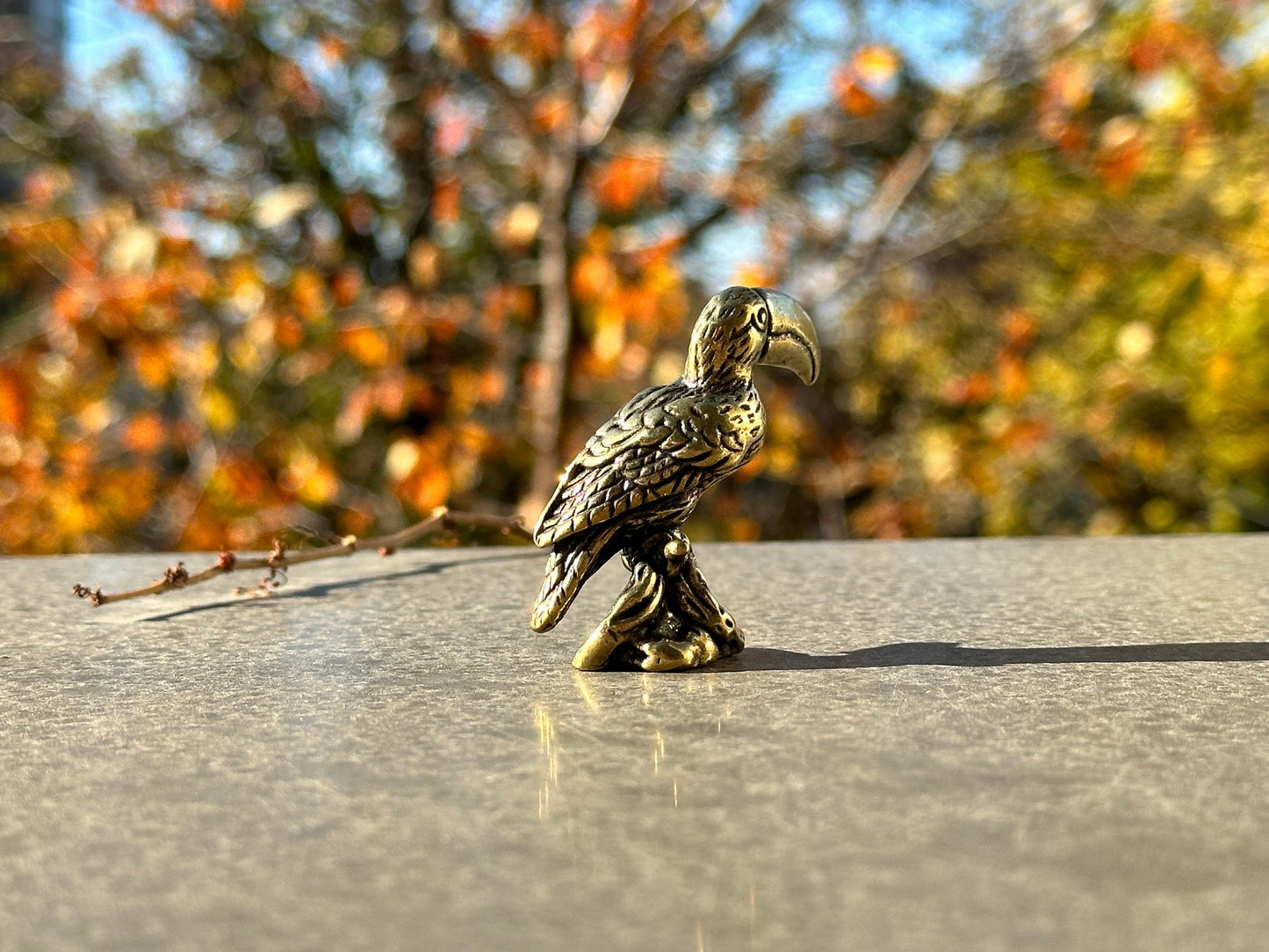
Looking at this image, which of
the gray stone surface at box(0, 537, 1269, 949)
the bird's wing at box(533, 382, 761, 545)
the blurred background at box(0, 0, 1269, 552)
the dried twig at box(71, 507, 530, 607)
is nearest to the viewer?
the gray stone surface at box(0, 537, 1269, 949)

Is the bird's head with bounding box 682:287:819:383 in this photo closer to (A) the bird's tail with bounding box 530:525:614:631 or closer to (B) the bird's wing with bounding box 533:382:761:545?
(B) the bird's wing with bounding box 533:382:761:545

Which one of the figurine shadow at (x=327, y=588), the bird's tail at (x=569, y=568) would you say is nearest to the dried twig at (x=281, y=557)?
the figurine shadow at (x=327, y=588)

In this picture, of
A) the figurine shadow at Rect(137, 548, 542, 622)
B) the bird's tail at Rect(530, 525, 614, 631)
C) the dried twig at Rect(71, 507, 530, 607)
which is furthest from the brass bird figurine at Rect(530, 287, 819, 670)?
the figurine shadow at Rect(137, 548, 542, 622)

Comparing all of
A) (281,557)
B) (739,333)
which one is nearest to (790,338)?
(739,333)

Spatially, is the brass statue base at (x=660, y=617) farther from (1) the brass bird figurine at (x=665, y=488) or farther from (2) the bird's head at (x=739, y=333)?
(2) the bird's head at (x=739, y=333)

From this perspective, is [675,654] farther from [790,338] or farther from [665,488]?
[790,338]

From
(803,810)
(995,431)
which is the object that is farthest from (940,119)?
(803,810)

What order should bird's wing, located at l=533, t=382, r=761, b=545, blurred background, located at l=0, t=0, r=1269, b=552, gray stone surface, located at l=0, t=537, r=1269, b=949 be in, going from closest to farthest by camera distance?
gray stone surface, located at l=0, t=537, r=1269, b=949 → bird's wing, located at l=533, t=382, r=761, b=545 → blurred background, located at l=0, t=0, r=1269, b=552

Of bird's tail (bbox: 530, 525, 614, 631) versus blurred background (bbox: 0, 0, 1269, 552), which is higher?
blurred background (bbox: 0, 0, 1269, 552)
